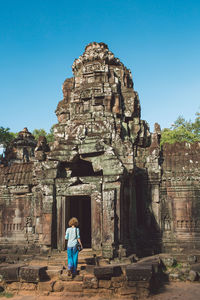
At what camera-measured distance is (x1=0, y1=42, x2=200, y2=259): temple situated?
948 cm

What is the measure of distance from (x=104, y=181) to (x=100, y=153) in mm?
951

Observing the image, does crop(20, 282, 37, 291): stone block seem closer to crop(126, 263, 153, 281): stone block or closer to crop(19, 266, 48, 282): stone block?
crop(19, 266, 48, 282): stone block

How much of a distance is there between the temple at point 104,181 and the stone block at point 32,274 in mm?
1724

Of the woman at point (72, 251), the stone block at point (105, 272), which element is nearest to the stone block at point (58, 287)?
the woman at point (72, 251)

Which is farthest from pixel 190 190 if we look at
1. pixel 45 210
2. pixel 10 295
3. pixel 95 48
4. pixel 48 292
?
pixel 95 48

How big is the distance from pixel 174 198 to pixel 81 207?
156 inches

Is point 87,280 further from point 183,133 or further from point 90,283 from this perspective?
point 183,133

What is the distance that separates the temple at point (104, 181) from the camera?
948 centimetres

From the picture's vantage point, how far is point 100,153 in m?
9.79

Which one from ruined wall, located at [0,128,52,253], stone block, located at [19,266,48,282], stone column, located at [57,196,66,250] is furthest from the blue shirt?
ruined wall, located at [0,128,52,253]

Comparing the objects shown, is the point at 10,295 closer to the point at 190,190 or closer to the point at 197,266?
the point at 197,266

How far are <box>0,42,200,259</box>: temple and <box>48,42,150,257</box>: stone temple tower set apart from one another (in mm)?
31

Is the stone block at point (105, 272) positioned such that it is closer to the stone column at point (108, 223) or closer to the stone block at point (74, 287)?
the stone block at point (74, 287)

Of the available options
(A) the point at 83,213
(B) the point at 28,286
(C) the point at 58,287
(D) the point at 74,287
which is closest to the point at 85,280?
(D) the point at 74,287
